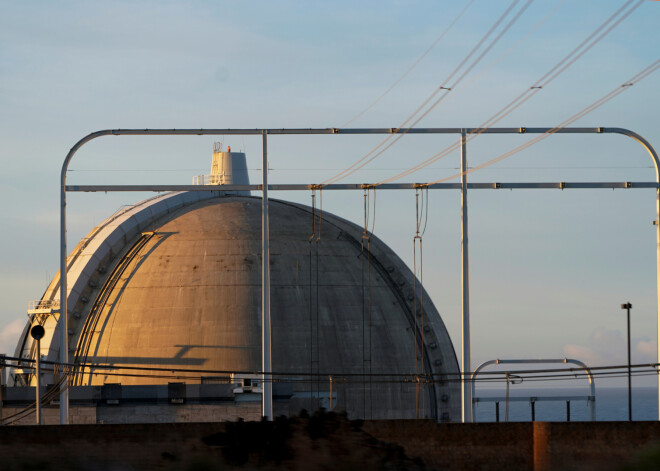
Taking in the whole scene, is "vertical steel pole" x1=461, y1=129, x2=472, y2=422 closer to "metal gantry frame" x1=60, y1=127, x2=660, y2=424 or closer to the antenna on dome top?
"metal gantry frame" x1=60, y1=127, x2=660, y2=424

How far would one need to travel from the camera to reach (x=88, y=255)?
4816 centimetres

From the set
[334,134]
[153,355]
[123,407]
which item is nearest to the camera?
[334,134]

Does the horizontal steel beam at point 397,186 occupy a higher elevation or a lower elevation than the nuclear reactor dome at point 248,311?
higher

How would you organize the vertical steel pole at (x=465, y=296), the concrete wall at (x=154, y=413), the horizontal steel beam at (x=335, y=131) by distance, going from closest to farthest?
the vertical steel pole at (x=465, y=296) < the horizontal steel beam at (x=335, y=131) < the concrete wall at (x=154, y=413)

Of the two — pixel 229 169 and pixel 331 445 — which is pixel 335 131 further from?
pixel 229 169

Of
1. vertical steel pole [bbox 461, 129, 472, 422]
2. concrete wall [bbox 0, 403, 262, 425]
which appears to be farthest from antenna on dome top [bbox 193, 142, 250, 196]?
vertical steel pole [bbox 461, 129, 472, 422]

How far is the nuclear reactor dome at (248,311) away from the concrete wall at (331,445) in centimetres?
1918

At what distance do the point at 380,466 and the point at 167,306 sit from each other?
29423 millimetres

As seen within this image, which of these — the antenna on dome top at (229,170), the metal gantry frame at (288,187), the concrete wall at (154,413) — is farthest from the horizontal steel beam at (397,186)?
the antenna on dome top at (229,170)

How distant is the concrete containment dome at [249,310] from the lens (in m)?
42.8

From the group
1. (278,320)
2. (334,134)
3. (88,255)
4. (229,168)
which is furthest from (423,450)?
(229,168)

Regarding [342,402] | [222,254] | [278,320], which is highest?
[222,254]

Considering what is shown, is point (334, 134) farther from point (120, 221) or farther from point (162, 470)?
point (120, 221)

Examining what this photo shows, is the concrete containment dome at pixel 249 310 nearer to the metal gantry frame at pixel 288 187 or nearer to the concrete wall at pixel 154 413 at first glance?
the concrete wall at pixel 154 413
